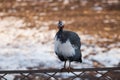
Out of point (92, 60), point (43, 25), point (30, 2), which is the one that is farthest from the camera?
point (30, 2)

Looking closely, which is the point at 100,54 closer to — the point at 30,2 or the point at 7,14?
the point at 7,14

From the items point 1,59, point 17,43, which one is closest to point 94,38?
point 17,43

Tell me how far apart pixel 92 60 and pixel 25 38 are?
8.41ft

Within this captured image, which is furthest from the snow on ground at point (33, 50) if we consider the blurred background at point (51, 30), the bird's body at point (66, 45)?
the bird's body at point (66, 45)

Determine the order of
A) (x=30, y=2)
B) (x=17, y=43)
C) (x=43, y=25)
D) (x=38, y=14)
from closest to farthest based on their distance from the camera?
1. (x=17, y=43)
2. (x=43, y=25)
3. (x=38, y=14)
4. (x=30, y=2)

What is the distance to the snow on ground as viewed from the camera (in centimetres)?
948

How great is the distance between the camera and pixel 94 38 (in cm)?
1126

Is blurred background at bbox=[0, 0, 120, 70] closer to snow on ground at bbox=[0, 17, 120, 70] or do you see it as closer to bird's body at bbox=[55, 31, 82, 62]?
snow on ground at bbox=[0, 17, 120, 70]

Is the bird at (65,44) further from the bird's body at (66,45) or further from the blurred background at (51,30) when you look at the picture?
the blurred background at (51,30)

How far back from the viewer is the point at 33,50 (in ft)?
34.2

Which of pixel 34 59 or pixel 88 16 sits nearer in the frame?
pixel 34 59

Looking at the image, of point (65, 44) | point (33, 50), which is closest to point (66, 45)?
point (65, 44)

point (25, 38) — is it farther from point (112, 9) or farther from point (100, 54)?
point (112, 9)

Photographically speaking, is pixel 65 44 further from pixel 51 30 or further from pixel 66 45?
pixel 51 30
